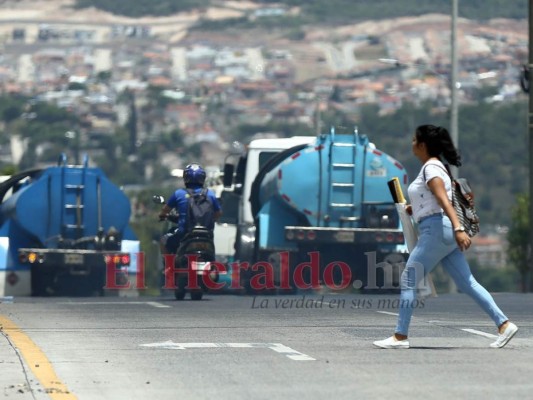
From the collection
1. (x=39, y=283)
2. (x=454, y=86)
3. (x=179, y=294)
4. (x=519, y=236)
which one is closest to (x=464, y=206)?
(x=179, y=294)

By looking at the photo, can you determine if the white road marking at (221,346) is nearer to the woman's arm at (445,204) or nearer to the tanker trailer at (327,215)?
the woman's arm at (445,204)

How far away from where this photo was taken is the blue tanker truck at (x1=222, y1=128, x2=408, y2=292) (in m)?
28.0

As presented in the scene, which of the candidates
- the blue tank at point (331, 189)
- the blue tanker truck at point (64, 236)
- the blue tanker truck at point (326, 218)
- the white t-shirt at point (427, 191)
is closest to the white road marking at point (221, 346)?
the white t-shirt at point (427, 191)

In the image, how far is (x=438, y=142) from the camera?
1302 cm

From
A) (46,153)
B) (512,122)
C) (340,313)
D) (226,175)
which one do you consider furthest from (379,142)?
(340,313)

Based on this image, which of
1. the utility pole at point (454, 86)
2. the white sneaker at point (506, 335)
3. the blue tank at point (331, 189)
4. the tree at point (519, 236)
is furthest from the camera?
the tree at point (519, 236)

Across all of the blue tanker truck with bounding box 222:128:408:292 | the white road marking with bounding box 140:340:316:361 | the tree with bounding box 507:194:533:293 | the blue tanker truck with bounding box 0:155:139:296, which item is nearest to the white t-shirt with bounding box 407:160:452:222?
the white road marking with bounding box 140:340:316:361

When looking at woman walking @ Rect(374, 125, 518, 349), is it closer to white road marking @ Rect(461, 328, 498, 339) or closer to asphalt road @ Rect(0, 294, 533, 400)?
asphalt road @ Rect(0, 294, 533, 400)

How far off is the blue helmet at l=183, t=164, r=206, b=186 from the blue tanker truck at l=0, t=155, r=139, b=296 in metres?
6.04

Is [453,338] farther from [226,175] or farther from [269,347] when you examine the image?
[226,175]

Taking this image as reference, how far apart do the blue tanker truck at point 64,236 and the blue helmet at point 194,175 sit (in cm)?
604

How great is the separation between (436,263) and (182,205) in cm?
988

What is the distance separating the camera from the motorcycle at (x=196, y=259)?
22234 millimetres

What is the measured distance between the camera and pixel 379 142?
18450cm
